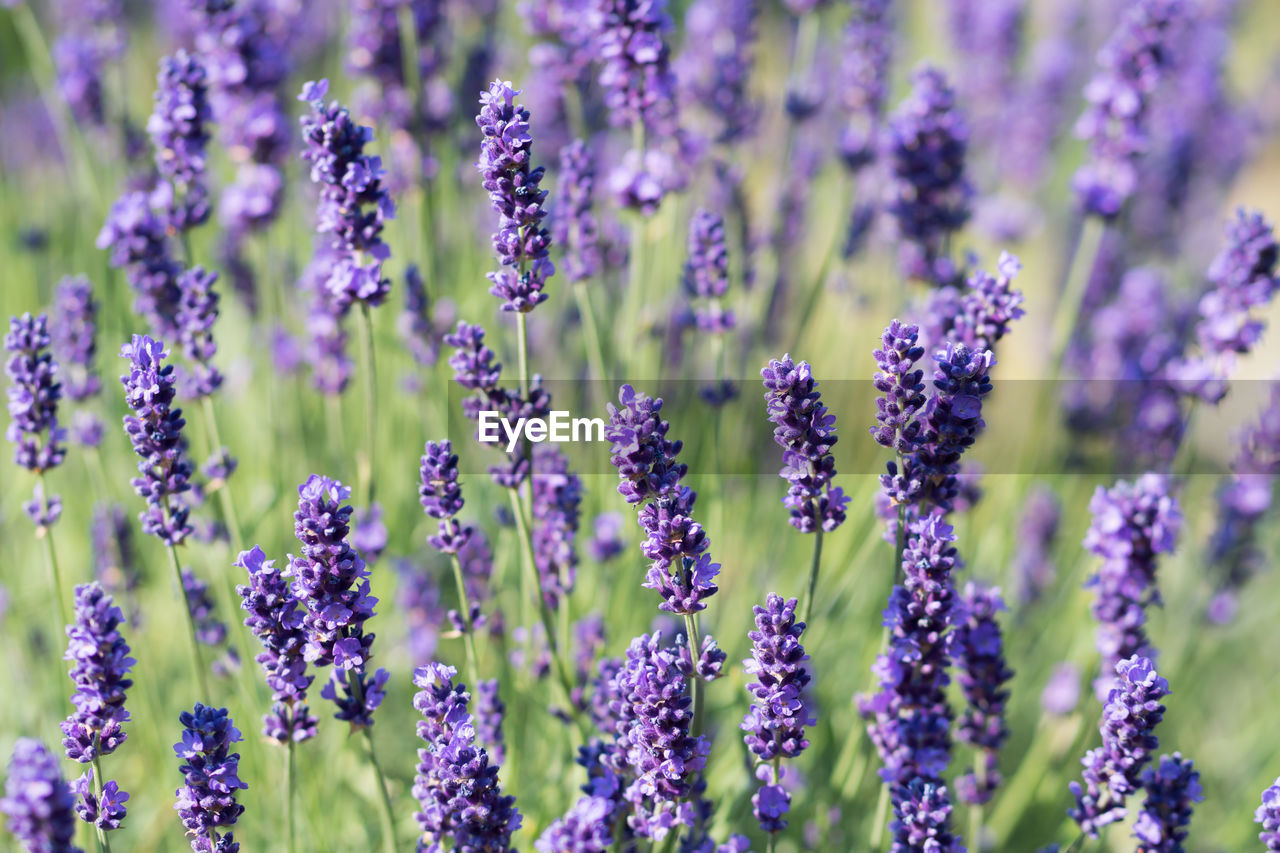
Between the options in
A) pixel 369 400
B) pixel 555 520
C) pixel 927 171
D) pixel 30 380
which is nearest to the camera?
pixel 30 380

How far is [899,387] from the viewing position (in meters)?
1.82

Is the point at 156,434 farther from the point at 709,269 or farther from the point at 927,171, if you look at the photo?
the point at 927,171

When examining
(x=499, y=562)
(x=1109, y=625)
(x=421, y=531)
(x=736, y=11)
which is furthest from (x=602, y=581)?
(x=736, y=11)

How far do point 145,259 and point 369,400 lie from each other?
29.1 inches

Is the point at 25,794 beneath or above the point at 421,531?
beneath

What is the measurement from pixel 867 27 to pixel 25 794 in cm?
353

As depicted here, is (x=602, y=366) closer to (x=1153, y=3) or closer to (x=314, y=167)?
(x=314, y=167)

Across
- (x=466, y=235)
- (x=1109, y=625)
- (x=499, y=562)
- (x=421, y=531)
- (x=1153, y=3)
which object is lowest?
(x=1109, y=625)

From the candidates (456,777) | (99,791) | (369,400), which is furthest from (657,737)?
(369,400)

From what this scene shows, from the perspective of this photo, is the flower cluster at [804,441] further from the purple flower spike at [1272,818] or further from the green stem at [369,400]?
the green stem at [369,400]

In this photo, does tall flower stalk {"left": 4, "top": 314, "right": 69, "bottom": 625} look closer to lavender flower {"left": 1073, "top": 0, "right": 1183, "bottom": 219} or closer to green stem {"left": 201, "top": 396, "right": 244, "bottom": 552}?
green stem {"left": 201, "top": 396, "right": 244, "bottom": 552}

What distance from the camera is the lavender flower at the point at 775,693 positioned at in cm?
173

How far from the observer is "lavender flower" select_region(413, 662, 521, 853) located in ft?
5.62

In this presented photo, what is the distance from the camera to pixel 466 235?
4.36 metres
